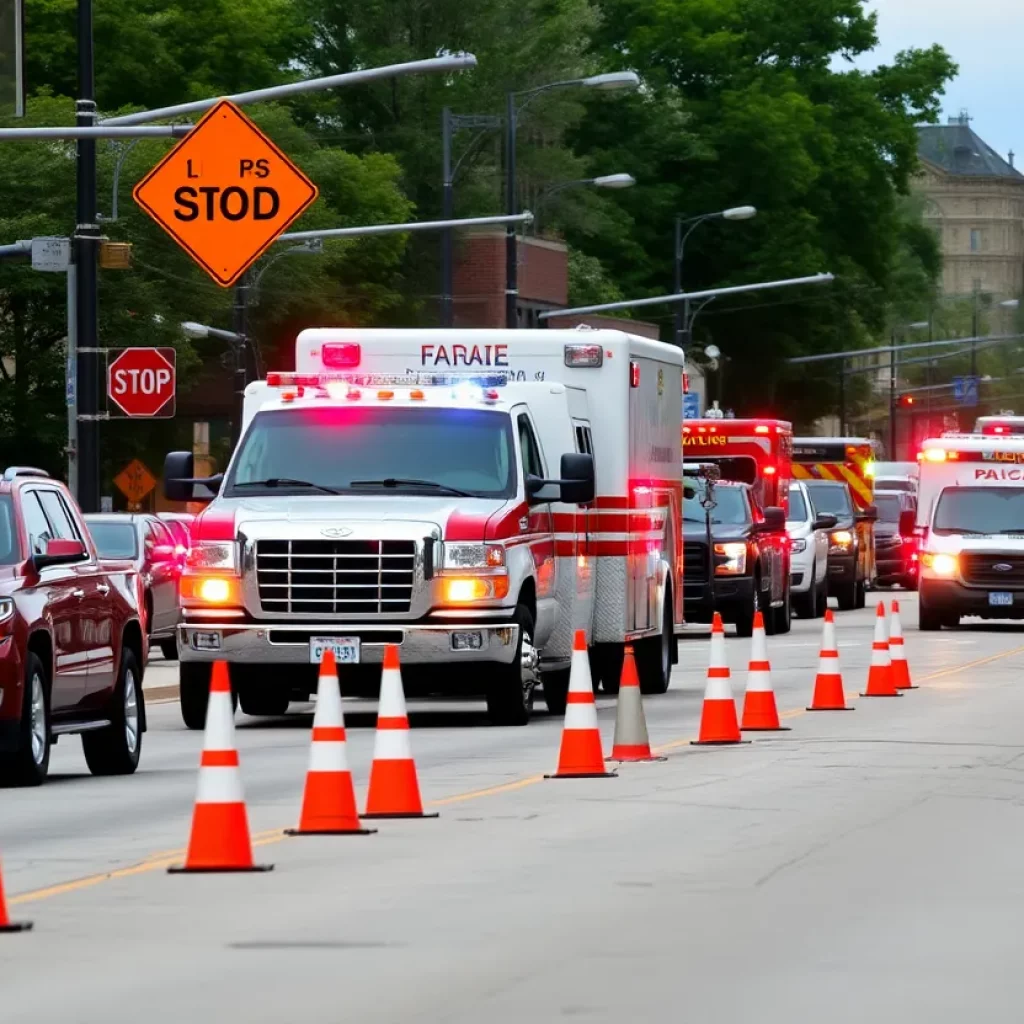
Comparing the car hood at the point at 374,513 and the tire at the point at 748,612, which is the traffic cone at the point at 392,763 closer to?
the car hood at the point at 374,513

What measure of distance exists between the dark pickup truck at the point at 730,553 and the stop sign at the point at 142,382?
886 centimetres

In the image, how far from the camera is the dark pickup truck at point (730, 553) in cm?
3847

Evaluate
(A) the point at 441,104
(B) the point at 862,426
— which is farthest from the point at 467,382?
(B) the point at 862,426

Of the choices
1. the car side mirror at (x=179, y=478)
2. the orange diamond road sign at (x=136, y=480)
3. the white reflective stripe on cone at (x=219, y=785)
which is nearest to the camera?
the white reflective stripe on cone at (x=219, y=785)

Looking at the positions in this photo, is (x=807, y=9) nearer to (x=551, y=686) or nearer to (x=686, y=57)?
(x=686, y=57)

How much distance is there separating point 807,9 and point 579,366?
220 ft

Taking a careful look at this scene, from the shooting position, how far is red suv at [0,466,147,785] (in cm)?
1652

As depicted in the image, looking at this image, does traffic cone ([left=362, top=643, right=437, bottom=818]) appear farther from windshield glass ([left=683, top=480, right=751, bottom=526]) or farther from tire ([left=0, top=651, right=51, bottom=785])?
windshield glass ([left=683, top=480, right=751, bottom=526])

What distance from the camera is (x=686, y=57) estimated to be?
89875 millimetres

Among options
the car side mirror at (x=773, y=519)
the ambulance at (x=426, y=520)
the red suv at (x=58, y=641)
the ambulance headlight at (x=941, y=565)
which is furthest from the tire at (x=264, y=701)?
the ambulance headlight at (x=941, y=565)

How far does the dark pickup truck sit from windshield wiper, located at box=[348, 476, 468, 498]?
16.2 m

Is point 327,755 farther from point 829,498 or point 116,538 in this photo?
point 829,498

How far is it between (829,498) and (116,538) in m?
20.6

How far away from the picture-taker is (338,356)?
80.0ft
